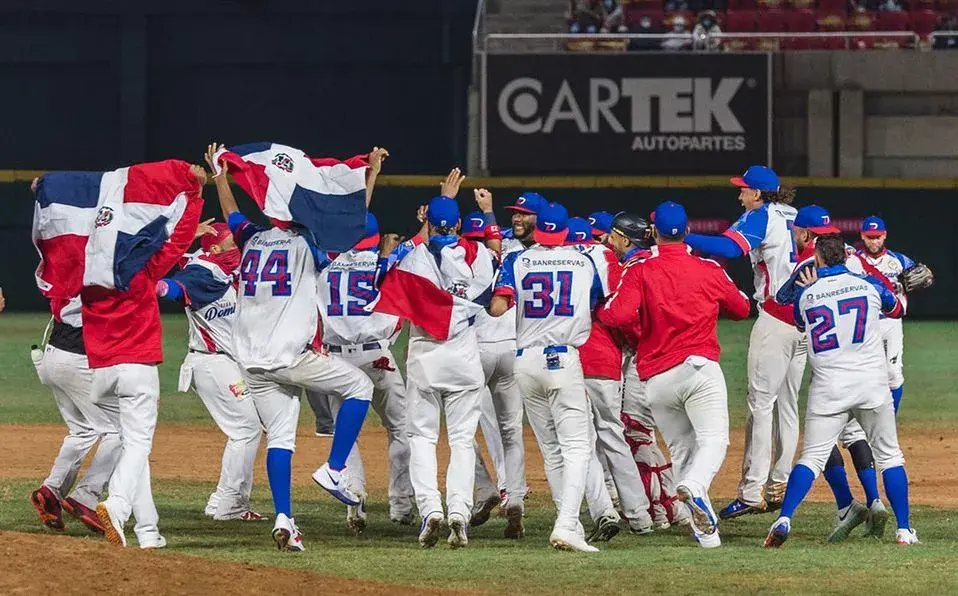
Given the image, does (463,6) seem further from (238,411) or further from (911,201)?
(238,411)

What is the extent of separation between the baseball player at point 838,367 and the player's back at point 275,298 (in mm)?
2799

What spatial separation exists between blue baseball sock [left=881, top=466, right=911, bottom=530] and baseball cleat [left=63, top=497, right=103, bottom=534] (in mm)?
4577

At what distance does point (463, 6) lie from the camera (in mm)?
32000

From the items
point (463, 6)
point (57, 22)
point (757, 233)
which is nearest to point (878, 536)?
point (757, 233)

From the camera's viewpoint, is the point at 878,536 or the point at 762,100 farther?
the point at 762,100

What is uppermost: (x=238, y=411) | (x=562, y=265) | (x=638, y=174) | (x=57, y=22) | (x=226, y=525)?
(x=57, y=22)

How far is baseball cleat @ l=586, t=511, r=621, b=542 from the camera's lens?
30.1 ft

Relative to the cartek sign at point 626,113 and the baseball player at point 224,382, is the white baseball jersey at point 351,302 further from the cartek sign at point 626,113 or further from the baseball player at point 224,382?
the cartek sign at point 626,113

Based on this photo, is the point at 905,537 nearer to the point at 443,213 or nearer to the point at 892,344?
the point at 892,344

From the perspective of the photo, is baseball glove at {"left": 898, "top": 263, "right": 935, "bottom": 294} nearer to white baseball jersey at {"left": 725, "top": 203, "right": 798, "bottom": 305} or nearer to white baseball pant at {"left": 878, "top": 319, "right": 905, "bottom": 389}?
white baseball jersey at {"left": 725, "top": 203, "right": 798, "bottom": 305}

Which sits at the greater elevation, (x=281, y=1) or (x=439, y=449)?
(x=281, y=1)

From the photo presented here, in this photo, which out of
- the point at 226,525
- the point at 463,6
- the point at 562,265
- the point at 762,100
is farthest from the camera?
the point at 463,6

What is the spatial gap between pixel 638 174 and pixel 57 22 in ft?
43.9

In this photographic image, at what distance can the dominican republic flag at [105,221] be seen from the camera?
27.8ft
